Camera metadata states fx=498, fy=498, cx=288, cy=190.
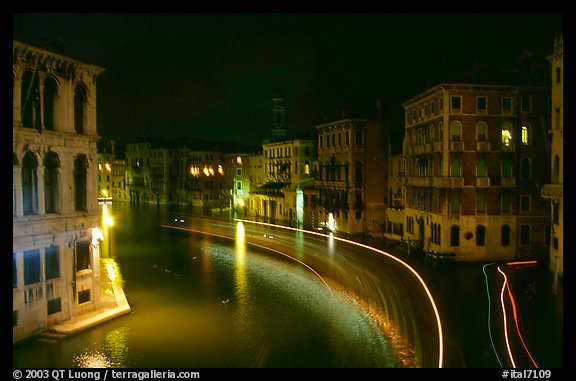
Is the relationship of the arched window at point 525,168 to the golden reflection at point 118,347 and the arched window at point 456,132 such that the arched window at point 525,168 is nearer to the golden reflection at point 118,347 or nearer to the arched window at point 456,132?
the arched window at point 456,132

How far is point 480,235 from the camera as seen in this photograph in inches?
1521

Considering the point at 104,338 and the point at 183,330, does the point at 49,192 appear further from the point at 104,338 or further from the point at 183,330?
the point at 183,330

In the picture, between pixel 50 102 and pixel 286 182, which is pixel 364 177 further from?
pixel 50 102

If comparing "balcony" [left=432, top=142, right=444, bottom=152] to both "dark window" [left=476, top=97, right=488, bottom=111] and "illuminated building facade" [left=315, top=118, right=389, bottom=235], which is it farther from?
"illuminated building facade" [left=315, top=118, right=389, bottom=235]

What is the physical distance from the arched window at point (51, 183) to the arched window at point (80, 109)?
231 centimetres

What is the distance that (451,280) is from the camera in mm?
31531

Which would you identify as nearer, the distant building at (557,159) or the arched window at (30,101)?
the arched window at (30,101)

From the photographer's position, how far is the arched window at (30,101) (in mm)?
21469

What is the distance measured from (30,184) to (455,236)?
2975 cm

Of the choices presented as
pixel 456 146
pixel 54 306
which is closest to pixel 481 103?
pixel 456 146

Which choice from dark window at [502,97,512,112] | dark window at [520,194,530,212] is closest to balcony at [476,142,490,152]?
dark window at [502,97,512,112]

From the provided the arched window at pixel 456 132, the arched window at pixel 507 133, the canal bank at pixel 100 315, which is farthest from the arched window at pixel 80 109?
the arched window at pixel 507 133

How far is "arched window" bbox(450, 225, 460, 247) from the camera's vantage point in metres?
38.5
